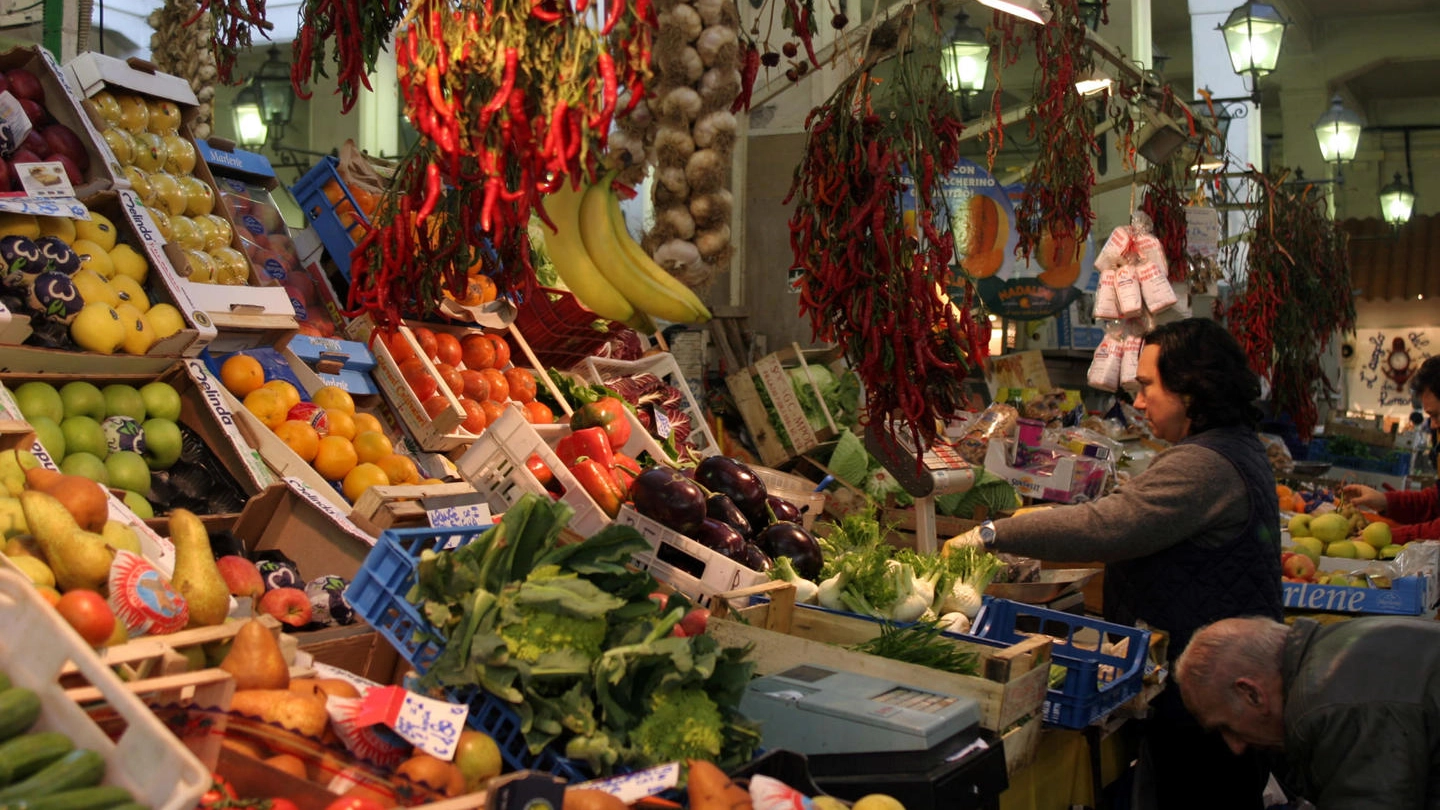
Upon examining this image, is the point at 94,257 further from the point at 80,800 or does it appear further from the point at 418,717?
the point at 80,800

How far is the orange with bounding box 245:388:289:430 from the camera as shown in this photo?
3738 mm

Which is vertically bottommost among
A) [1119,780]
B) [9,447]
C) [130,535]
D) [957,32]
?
[1119,780]

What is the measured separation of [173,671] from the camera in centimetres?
196

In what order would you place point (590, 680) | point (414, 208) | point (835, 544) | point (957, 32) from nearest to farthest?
point (590, 680) → point (414, 208) → point (835, 544) → point (957, 32)

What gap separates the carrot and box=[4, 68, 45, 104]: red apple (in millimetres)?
3224

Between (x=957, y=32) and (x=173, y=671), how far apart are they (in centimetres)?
726

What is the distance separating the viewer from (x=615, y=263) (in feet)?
9.93

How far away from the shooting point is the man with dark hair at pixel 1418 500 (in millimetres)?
6219

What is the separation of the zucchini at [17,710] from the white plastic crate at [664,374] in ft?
13.1

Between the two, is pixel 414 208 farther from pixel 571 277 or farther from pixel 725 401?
pixel 725 401

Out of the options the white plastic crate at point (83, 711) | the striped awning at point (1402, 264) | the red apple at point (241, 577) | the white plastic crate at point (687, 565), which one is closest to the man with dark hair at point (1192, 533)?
the white plastic crate at point (687, 565)

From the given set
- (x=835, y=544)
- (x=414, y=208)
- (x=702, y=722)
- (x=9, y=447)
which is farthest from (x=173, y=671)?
(x=835, y=544)

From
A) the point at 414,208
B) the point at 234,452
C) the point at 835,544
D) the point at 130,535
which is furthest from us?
the point at 835,544

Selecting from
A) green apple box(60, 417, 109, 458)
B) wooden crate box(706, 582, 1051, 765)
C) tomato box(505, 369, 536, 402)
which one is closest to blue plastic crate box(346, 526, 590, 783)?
wooden crate box(706, 582, 1051, 765)
